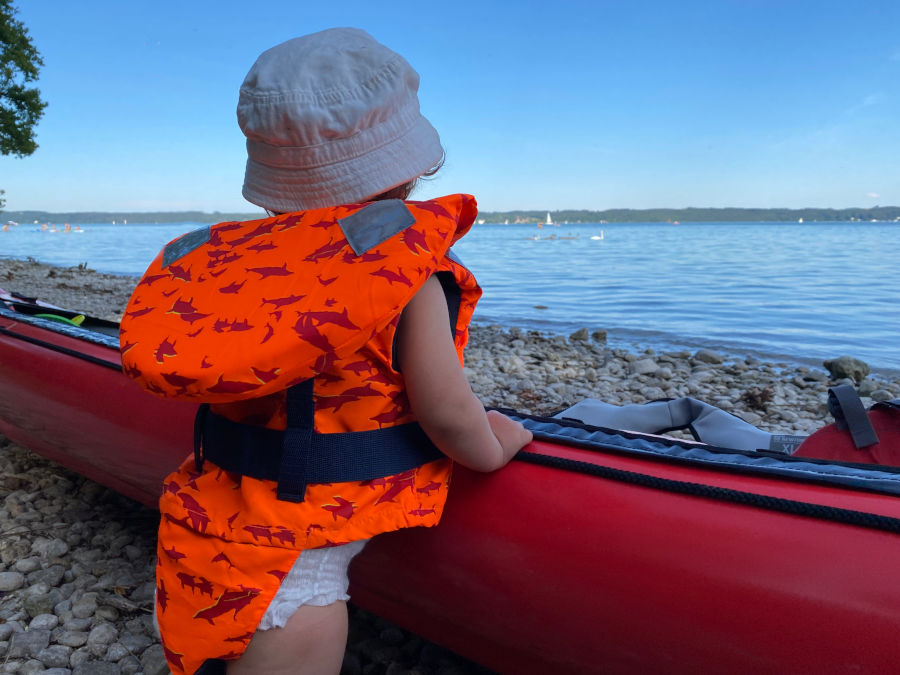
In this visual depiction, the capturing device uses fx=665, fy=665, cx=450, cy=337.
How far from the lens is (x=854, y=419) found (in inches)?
65.6

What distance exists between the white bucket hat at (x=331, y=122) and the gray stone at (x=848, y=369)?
612cm

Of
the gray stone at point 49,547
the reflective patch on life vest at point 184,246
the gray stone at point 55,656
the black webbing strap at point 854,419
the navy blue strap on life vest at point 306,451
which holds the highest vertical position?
the reflective patch on life vest at point 184,246

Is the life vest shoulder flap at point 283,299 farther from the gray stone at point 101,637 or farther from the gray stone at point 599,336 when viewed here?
the gray stone at point 599,336

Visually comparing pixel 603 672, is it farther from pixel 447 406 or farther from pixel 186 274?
pixel 186 274

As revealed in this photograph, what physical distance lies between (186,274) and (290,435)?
1.11 feet

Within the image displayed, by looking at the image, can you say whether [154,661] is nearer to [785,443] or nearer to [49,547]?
[49,547]

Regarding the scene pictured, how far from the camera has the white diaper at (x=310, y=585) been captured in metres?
1.12

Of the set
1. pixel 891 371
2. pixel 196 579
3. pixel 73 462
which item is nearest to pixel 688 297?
pixel 891 371

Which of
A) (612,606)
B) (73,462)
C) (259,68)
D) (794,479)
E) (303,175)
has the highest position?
(259,68)

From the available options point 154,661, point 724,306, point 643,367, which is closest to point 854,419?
point 154,661

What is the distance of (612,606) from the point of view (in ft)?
4.03

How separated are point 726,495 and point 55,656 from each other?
182 cm

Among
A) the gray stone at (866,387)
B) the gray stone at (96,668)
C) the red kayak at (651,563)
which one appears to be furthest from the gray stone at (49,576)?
the gray stone at (866,387)

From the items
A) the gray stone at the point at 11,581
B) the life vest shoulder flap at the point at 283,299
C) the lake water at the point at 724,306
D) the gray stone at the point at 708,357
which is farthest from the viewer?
the lake water at the point at 724,306
